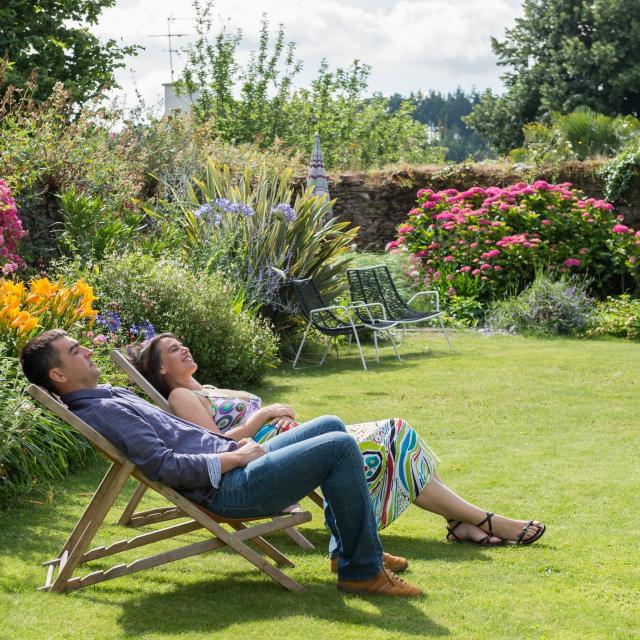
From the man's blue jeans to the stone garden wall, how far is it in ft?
41.6

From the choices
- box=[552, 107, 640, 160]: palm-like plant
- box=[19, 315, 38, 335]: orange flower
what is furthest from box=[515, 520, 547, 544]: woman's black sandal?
box=[552, 107, 640, 160]: palm-like plant

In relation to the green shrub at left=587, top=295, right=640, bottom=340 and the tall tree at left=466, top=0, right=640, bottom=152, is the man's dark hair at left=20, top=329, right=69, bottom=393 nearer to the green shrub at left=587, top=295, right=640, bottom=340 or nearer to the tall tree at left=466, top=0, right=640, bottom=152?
the green shrub at left=587, top=295, right=640, bottom=340

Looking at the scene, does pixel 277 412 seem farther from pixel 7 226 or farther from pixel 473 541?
pixel 7 226

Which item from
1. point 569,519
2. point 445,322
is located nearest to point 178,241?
point 445,322

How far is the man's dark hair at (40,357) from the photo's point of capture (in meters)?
3.66

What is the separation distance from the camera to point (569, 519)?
4863 millimetres

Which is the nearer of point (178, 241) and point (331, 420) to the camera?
point (331, 420)

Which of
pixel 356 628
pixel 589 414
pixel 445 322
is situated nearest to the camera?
pixel 356 628

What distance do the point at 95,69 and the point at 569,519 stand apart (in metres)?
18.2

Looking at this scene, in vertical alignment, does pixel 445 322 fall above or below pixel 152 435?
below

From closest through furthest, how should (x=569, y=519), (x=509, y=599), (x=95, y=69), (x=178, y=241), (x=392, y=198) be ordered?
(x=509, y=599) < (x=569, y=519) < (x=178, y=241) < (x=392, y=198) < (x=95, y=69)

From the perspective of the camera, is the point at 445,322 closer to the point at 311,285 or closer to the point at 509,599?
the point at 311,285

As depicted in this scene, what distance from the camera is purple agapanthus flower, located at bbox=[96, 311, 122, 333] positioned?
7.07 metres

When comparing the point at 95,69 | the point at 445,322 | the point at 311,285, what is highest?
the point at 95,69
